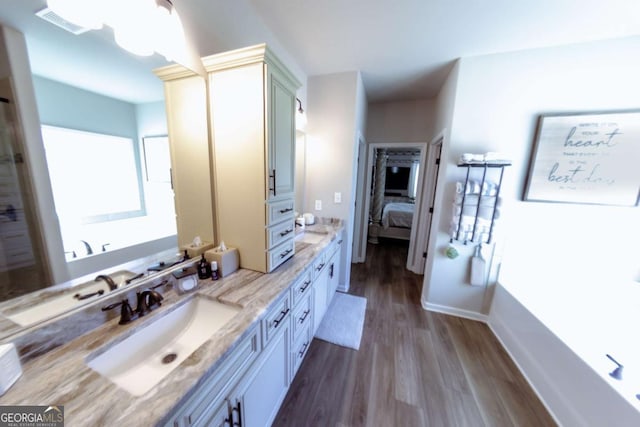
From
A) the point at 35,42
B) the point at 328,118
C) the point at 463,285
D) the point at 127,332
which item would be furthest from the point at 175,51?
the point at 463,285

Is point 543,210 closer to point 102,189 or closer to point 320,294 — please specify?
point 320,294

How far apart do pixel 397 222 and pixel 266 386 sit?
4228mm

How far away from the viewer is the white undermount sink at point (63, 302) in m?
0.72

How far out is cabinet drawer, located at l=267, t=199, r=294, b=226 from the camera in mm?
1343

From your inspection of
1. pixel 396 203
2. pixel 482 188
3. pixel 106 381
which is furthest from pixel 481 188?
pixel 396 203

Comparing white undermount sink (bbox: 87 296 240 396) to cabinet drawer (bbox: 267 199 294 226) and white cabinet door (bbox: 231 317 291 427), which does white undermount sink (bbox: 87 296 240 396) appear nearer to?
white cabinet door (bbox: 231 317 291 427)

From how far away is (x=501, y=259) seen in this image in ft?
7.30

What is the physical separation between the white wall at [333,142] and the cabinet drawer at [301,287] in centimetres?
122

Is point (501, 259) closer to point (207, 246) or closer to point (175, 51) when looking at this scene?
point (207, 246)

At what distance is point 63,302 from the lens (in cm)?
82

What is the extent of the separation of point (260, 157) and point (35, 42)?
0.86 m

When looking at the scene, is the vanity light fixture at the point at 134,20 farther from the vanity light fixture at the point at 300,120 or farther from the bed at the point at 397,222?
the bed at the point at 397,222

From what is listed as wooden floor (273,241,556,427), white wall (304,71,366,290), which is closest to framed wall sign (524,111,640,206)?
wooden floor (273,241,556,427)

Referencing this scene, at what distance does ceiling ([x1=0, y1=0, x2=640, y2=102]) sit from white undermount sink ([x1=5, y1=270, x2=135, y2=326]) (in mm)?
820
